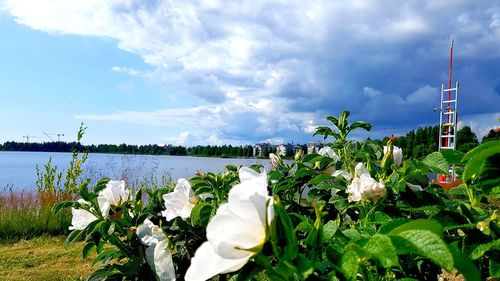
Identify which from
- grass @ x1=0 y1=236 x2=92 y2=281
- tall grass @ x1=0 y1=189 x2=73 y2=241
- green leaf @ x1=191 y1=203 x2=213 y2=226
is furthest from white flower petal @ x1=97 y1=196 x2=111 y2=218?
tall grass @ x1=0 y1=189 x2=73 y2=241

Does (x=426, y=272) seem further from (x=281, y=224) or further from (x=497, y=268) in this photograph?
(x=281, y=224)

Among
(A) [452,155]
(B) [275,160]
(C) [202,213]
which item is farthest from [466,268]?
(B) [275,160]

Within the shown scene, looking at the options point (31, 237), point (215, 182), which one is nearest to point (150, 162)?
point (31, 237)

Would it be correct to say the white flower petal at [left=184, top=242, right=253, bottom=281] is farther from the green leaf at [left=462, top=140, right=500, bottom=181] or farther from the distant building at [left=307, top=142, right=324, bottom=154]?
the distant building at [left=307, top=142, right=324, bottom=154]

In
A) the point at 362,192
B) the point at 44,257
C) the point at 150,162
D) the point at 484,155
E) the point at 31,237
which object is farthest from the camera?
the point at 150,162

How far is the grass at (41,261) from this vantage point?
4.23 m

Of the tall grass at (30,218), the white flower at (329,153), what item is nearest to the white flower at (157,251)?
the white flower at (329,153)

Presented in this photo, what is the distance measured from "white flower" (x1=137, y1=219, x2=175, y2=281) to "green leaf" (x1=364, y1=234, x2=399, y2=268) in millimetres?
868

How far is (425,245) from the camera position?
22.4 inches

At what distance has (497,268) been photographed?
33.8 inches

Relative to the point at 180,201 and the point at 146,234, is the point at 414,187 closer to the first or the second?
the point at 180,201

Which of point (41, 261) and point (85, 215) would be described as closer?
point (85, 215)

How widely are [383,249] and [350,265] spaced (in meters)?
0.07

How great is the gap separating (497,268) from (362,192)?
0.38m
